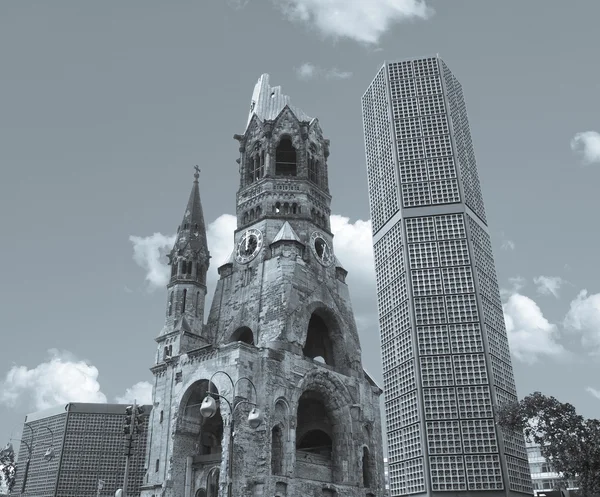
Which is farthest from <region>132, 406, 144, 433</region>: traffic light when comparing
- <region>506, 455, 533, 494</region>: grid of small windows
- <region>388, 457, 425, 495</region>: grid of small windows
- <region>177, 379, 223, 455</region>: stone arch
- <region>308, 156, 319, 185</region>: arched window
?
<region>308, 156, 319, 185</region>: arched window

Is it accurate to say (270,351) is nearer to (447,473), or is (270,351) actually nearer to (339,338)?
(339,338)

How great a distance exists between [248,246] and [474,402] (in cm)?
2618

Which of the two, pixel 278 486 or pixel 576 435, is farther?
pixel 278 486

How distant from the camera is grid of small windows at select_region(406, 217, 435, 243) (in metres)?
45.9

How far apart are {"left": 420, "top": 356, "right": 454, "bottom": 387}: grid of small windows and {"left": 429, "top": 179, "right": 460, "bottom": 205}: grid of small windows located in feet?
39.1

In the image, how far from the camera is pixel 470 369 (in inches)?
1631

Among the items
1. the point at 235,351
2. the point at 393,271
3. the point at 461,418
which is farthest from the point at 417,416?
the point at 235,351

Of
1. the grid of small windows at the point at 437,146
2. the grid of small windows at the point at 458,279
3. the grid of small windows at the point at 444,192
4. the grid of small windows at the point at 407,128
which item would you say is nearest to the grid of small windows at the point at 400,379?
the grid of small windows at the point at 458,279

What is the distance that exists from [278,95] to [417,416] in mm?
39866

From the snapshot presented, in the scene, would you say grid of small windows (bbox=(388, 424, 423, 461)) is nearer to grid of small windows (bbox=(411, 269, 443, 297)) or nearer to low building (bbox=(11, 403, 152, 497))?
grid of small windows (bbox=(411, 269, 443, 297))

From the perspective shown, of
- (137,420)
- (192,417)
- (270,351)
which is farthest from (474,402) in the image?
(192,417)

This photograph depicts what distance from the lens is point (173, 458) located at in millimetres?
47062

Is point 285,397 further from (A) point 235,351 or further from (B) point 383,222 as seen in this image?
(B) point 383,222

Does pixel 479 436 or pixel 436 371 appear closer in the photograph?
pixel 479 436
